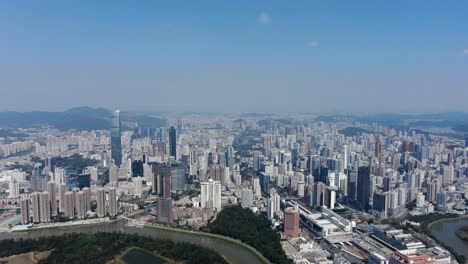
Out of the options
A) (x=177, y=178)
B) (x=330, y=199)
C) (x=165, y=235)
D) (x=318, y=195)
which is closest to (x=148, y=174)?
(x=177, y=178)

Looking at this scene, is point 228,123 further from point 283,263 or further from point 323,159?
point 283,263

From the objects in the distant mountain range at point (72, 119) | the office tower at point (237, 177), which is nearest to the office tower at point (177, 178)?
the office tower at point (237, 177)

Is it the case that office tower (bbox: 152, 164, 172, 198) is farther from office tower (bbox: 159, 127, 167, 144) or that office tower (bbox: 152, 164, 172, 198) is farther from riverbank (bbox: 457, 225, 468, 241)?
riverbank (bbox: 457, 225, 468, 241)

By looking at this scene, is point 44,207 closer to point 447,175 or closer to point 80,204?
point 80,204

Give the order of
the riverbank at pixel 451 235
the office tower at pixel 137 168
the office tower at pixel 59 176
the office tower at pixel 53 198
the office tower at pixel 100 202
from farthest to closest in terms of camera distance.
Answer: the office tower at pixel 137 168 < the office tower at pixel 59 176 < the office tower at pixel 100 202 < the office tower at pixel 53 198 < the riverbank at pixel 451 235

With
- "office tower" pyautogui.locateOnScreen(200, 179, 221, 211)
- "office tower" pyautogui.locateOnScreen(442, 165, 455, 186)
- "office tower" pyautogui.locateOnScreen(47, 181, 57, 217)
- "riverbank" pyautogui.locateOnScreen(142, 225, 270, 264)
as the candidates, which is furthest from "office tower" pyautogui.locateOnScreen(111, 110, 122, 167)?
"office tower" pyautogui.locateOnScreen(442, 165, 455, 186)

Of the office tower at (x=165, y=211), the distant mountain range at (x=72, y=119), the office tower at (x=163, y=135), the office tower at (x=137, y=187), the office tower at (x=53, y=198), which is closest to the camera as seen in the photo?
the office tower at (x=165, y=211)

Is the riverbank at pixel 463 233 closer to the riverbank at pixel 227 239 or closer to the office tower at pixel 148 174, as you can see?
the riverbank at pixel 227 239

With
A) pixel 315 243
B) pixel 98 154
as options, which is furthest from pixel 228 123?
pixel 315 243
